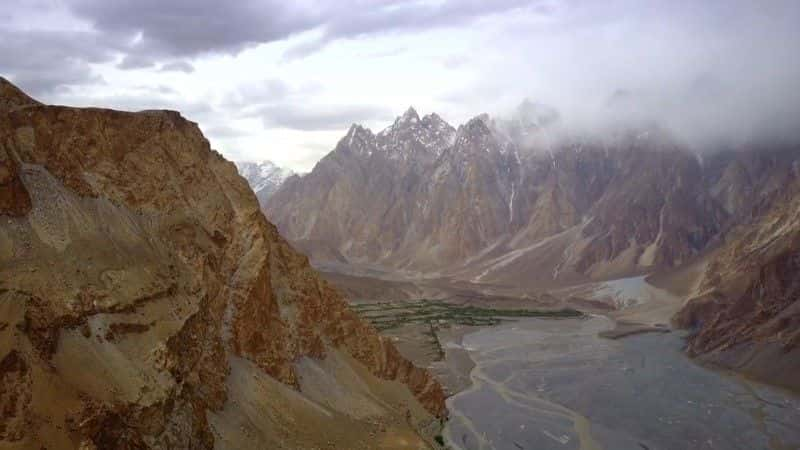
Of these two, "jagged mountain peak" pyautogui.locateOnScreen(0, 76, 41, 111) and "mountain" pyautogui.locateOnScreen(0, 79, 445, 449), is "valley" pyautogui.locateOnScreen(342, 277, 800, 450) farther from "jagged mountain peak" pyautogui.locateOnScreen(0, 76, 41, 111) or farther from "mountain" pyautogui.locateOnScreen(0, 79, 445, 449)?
"jagged mountain peak" pyautogui.locateOnScreen(0, 76, 41, 111)

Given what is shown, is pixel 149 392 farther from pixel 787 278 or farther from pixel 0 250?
pixel 787 278

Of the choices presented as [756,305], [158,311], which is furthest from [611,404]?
[158,311]

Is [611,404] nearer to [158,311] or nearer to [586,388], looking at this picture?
[586,388]

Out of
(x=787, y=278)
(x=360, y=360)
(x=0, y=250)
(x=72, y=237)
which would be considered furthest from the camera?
(x=787, y=278)

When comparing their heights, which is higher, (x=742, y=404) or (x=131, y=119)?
(x=131, y=119)

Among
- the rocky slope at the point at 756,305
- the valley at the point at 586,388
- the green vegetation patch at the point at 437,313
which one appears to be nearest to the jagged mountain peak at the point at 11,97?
the valley at the point at 586,388

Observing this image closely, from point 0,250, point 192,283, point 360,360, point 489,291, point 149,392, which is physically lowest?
point 489,291

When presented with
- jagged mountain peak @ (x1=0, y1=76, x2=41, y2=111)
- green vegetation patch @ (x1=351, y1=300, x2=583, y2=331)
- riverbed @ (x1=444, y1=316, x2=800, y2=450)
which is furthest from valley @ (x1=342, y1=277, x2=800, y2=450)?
jagged mountain peak @ (x1=0, y1=76, x2=41, y2=111)

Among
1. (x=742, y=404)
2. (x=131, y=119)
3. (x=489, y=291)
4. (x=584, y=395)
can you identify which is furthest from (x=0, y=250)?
(x=489, y=291)
